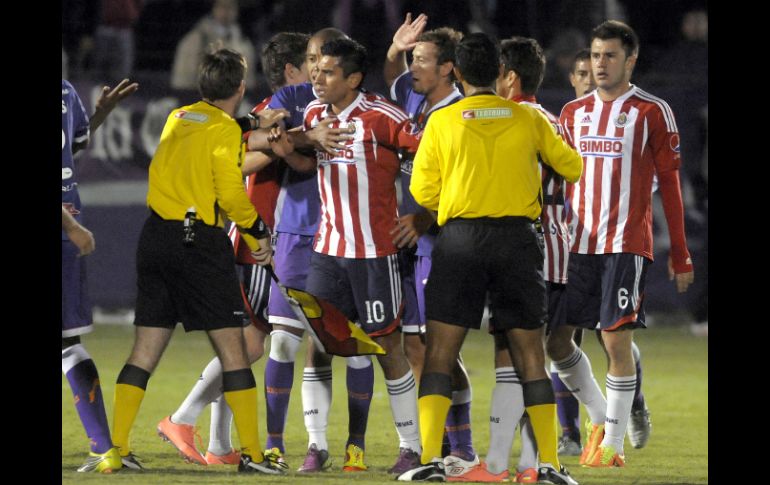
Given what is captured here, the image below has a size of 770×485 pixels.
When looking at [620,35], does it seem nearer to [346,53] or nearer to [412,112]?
[412,112]

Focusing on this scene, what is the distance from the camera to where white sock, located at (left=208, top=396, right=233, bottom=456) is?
768cm

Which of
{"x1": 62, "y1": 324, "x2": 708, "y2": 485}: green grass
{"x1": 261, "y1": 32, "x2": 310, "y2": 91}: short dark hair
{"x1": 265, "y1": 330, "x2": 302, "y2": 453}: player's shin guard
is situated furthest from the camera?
{"x1": 261, "y1": 32, "x2": 310, "y2": 91}: short dark hair

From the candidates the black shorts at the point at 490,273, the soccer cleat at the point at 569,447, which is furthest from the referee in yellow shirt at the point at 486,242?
the soccer cleat at the point at 569,447

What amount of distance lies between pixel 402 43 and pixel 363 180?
1.08 meters

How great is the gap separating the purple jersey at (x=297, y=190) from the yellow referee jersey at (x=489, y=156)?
4.26ft

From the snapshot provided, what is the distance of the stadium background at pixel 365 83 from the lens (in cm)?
1427

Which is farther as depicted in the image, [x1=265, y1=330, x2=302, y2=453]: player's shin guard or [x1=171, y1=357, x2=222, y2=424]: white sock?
[x1=171, y1=357, x2=222, y2=424]: white sock

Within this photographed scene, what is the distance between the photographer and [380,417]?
9492 mm

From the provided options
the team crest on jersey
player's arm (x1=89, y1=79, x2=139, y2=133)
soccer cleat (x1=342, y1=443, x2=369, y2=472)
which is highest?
player's arm (x1=89, y1=79, x2=139, y2=133)

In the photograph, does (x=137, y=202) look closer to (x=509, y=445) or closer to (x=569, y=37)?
(x=569, y=37)

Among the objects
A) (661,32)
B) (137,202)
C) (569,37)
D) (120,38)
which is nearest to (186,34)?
(120,38)

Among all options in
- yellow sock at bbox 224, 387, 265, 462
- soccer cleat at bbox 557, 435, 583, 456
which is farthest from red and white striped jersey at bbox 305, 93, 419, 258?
soccer cleat at bbox 557, 435, 583, 456

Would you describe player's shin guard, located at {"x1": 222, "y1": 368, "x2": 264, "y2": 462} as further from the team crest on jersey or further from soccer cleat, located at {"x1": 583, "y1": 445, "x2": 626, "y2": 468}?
soccer cleat, located at {"x1": 583, "y1": 445, "x2": 626, "y2": 468}

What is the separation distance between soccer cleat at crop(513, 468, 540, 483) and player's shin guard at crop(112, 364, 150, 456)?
6.16ft
